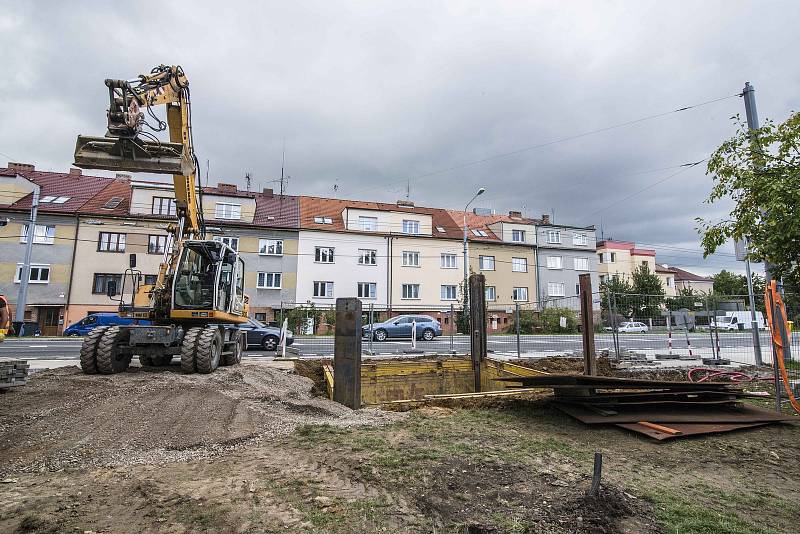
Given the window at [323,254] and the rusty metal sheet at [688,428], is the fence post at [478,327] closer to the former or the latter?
the rusty metal sheet at [688,428]

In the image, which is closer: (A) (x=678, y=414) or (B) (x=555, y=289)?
(A) (x=678, y=414)

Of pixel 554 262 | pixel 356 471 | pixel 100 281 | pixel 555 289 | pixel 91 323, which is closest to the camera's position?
pixel 356 471

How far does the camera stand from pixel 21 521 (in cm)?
299

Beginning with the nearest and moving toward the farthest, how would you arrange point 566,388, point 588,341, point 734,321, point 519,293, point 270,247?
point 566,388, point 588,341, point 734,321, point 270,247, point 519,293

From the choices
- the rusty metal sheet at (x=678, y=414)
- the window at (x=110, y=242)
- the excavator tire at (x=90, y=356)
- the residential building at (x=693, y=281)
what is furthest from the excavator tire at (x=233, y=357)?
the residential building at (x=693, y=281)

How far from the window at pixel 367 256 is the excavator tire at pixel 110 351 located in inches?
1070

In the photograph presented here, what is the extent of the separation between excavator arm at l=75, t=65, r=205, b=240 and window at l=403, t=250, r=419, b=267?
2676cm

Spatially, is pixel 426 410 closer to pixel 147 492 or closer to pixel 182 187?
pixel 147 492

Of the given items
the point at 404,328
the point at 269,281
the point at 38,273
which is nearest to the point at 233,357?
the point at 404,328

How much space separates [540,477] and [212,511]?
2.87 metres

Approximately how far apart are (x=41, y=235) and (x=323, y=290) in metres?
19.8

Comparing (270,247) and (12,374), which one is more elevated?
(270,247)

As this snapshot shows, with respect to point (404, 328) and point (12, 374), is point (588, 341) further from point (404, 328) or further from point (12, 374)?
point (404, 328)

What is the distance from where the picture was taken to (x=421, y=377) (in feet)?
35.5
